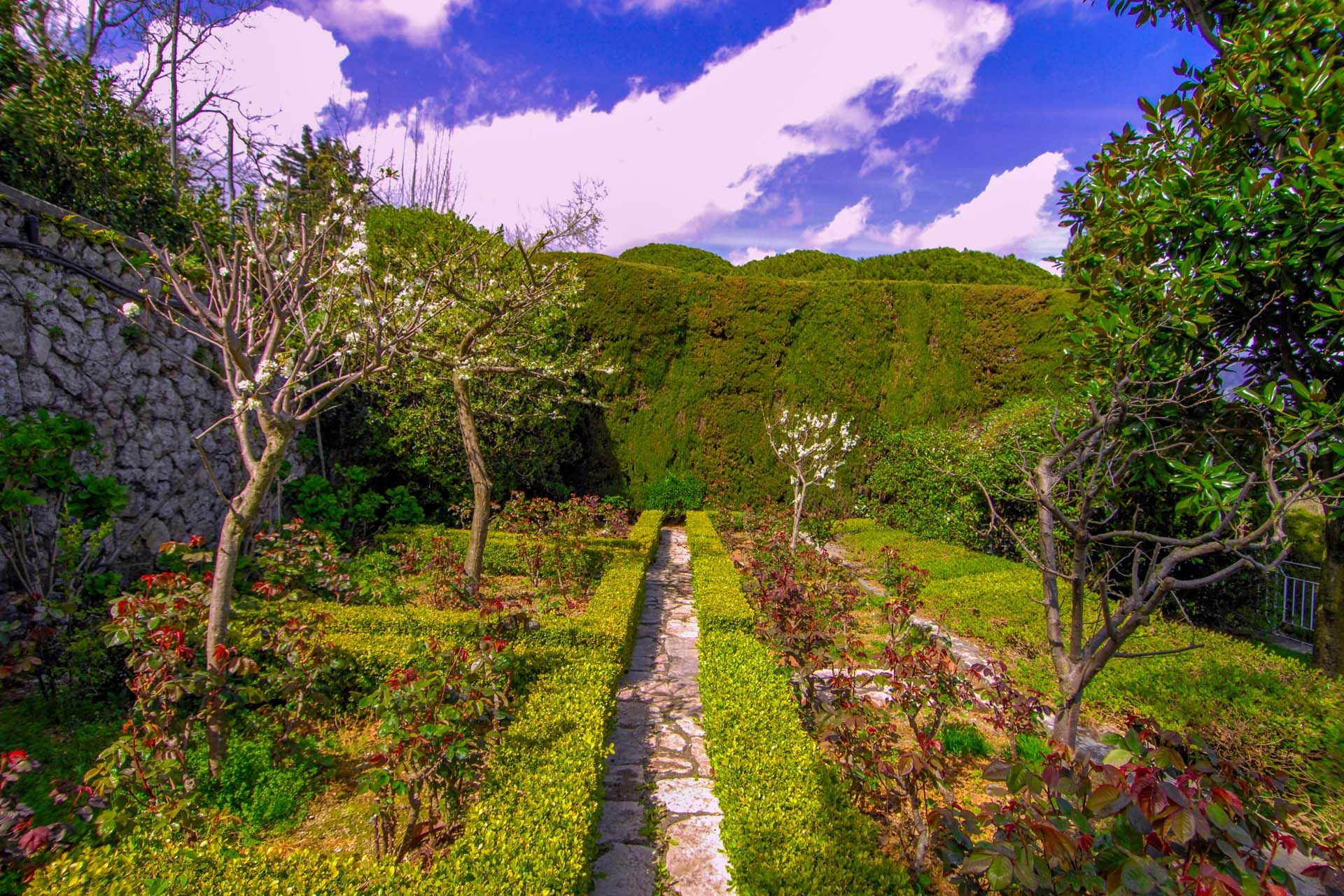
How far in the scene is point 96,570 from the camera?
4707mm

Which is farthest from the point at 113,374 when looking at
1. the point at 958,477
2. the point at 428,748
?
the point at 958,477

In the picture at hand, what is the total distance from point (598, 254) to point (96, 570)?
8.63 meters

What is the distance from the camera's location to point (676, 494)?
11.4 meters

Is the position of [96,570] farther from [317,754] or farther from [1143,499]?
[1143,499]

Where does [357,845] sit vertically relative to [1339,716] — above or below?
below

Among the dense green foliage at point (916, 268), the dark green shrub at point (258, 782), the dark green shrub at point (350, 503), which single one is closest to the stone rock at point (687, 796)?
the dark green shrub at point (258, 782)

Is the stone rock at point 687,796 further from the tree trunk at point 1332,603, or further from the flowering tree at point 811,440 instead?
the flowering tree at point 811,440

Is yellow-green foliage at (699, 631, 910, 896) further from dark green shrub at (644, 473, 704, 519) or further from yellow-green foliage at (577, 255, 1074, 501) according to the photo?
yellow-green foliage at (577, 255, 1074, 501)

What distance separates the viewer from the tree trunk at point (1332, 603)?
4.19 m

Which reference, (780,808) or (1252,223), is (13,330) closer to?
(780,808)

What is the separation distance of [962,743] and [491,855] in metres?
2.83

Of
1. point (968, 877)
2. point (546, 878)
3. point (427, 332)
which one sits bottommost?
point (546, 878)

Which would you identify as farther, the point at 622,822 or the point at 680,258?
the point at 680,258

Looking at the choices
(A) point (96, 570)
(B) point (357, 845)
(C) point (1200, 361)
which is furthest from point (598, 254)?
(B) point (357, 845)
